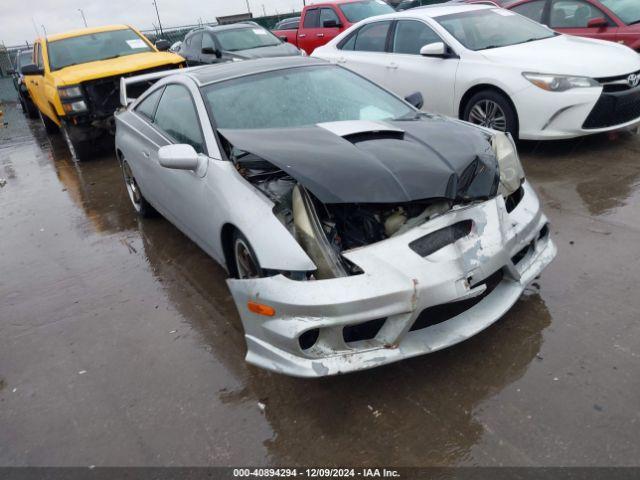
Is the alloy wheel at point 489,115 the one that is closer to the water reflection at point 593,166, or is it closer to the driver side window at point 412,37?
the water reflection at point 593,166

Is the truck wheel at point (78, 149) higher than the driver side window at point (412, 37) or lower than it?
lower

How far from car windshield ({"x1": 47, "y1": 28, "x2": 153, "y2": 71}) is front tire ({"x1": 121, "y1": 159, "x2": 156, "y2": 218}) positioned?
368cm

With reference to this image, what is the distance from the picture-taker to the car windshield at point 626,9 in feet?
22.7

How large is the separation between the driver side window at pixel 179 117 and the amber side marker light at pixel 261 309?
1.30 metres

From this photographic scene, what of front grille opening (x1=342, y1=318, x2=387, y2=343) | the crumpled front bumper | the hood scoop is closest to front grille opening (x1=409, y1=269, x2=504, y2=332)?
the crumpled front bumper

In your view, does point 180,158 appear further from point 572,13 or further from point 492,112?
point 572,13

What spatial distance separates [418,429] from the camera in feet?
7.79

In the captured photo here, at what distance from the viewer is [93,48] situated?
→ 8.31m

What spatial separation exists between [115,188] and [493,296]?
17.0 feet

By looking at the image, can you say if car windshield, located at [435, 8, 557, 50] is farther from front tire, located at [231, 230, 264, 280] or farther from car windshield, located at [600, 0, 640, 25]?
front tire, located at [231, 230, 264, 280]

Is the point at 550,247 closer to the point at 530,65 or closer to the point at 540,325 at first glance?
the point at 540,325

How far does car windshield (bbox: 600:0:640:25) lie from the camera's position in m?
6.91

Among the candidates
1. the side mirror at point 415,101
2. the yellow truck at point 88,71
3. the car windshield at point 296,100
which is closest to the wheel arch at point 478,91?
the side mirror at point 415,101

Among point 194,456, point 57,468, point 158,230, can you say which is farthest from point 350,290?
point 158,230
